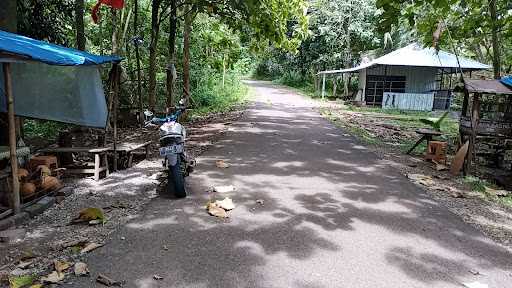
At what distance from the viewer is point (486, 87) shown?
8258 millimetres

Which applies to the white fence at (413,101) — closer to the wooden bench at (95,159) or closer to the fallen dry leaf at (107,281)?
the wooden bench at (95,159)

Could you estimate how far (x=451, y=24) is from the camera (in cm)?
1530

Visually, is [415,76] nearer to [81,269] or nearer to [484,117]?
[484,117]

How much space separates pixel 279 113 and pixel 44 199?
14.3 metres

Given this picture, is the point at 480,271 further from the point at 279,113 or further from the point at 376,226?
the point at 279,113

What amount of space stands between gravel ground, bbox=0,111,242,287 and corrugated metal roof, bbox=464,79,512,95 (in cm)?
605

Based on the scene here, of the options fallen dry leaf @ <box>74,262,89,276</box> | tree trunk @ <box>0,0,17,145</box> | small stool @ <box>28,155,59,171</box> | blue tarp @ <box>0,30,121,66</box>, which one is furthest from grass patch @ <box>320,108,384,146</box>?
fallen dry leaf @ <box>74,262,89,276</box>

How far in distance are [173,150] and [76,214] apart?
5.00 ft

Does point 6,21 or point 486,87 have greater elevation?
point 6,21

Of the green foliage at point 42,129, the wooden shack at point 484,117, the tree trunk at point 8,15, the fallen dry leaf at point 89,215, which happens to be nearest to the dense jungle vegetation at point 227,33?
the tree trunk at point 8,15

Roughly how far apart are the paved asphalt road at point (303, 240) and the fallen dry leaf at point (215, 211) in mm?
119

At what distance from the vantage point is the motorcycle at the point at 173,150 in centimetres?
610

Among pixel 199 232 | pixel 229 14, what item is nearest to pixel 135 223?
pixel 199 232

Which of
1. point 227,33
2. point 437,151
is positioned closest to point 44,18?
point 227,33
